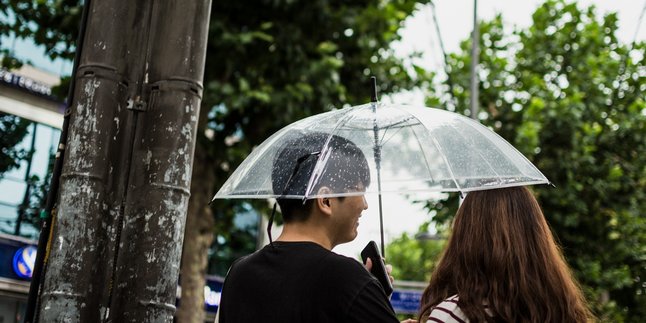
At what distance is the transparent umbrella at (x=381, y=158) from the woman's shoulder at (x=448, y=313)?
48 cm

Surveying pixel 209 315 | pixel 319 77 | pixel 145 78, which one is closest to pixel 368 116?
pixel 145 78

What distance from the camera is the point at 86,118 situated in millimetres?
2555

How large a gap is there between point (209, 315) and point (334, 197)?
1703 cm

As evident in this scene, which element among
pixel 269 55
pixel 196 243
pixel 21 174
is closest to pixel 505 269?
pixel 269 55

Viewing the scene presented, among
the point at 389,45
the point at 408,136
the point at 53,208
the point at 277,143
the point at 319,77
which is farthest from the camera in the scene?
the point at 389,45

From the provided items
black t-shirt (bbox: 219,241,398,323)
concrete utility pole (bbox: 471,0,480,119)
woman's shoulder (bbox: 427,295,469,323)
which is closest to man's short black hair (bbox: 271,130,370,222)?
black t-shirt (bbox: 219,241,398,323)

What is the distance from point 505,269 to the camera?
2.45 m

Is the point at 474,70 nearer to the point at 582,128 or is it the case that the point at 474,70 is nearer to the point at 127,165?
the point at 582,128

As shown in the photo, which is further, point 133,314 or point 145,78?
point 145,78

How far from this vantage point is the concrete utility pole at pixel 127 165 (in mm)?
2439

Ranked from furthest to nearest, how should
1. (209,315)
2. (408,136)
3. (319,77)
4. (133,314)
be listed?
(209,315) < (319,77) < (408,136) < (133,314)

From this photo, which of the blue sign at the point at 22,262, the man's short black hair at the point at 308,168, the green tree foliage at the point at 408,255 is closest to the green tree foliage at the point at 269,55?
the blue sign at the point at 22,262

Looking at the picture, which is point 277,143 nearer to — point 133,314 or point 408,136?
point 408,136

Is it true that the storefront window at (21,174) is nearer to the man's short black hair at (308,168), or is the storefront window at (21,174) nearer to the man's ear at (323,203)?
the man's short black hair at (308,168)
